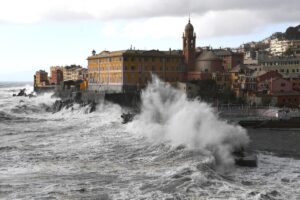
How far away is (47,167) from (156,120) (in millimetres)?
19886

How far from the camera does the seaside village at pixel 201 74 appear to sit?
221ft

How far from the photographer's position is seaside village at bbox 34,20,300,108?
6738 centimetres

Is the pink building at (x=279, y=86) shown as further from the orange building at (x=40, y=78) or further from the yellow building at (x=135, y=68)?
the orange building at (x=40, y=78)

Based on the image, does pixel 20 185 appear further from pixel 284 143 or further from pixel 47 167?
pixel 284 143

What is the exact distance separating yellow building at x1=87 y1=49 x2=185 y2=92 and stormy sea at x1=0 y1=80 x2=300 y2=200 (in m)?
34.3

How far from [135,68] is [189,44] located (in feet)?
40.8

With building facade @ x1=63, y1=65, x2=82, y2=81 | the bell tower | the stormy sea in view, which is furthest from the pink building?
building facade @ x1=63, y1=65, x2=82, y2=81

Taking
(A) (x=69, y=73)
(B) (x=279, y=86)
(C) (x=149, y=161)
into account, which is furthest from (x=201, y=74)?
(A) (x=69, y=73)

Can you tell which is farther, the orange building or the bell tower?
the orange building

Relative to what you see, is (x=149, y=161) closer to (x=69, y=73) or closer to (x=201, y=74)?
(x=201, y=74)

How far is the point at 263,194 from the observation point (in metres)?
20.6

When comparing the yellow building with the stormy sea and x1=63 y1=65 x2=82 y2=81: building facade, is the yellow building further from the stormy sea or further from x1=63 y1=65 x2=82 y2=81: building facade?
x1=63 y1=65 x2=82 y2=81: building facade

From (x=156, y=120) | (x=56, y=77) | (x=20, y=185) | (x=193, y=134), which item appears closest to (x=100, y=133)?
(x=156, y=120)

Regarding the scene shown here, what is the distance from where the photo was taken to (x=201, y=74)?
8256 cm
